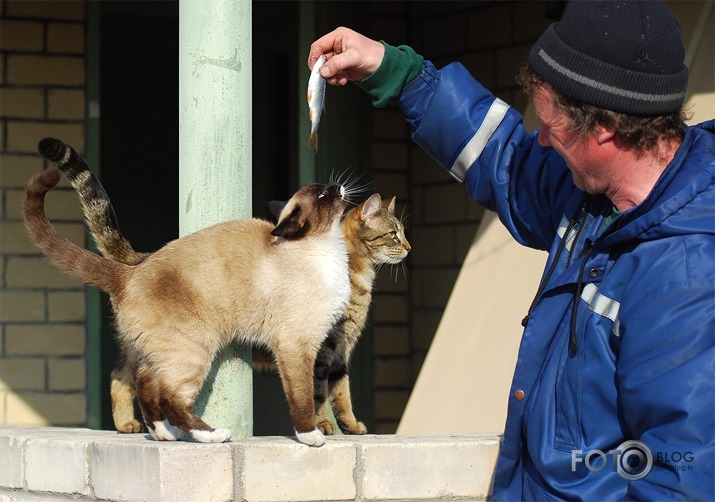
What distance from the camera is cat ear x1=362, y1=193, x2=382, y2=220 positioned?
13.2ft

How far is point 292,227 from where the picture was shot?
2945 millimetres

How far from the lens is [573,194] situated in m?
2.47

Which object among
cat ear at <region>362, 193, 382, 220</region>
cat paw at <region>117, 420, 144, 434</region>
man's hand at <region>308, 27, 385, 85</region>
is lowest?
cat paw at <region>117, 420, 144, 434</region>

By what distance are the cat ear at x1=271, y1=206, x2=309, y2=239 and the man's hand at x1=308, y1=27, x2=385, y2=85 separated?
45 cm

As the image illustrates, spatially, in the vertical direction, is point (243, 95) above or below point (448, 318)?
above

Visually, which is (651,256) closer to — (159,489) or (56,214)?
(159,489)

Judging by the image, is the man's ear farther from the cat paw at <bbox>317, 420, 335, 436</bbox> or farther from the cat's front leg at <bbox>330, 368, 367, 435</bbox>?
the cat's front leg at <bbox>330, 368, 367, 435</bbox>

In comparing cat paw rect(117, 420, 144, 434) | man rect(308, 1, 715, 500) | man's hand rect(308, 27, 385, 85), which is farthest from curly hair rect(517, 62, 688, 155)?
A: cat paw rect(117, 420, 144, 434)

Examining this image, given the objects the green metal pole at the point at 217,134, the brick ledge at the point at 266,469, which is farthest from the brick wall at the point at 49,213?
the green metal pole at the point at 217,134

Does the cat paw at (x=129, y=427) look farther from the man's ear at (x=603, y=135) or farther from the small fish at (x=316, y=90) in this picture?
the man's ear at (x=603, y=135)

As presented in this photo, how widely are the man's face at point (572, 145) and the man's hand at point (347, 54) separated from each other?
0.55 meters

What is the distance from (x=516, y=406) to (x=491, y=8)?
4.62 meters

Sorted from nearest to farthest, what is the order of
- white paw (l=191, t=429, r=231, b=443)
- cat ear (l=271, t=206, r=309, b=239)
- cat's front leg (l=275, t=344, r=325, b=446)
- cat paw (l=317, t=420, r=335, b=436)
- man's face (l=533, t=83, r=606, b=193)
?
man's face (l=533, t=83, r=606, b=193) → white paw (l=191, t=429, r=231, b=443) → cat's front leg (l=275, t=344, r=325, b=446) → cat ear (l=271, t=206, r=309, b=239) → cat paw (l=317, t=420, r=335, b=436)

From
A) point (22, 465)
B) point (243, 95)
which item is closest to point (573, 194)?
point (243, 95)
